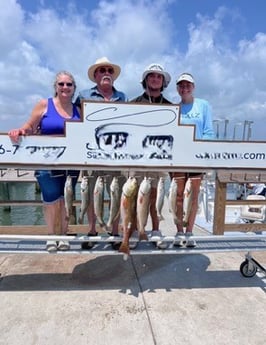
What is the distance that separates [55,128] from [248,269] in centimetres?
285

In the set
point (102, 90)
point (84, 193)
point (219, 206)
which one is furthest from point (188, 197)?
point (102, 90)

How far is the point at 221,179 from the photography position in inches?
162

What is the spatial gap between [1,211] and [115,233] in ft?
57.6

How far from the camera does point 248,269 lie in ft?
13.4

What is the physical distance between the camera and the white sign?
3.52 metres

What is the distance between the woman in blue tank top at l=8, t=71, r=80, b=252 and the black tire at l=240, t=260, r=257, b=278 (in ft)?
7.02

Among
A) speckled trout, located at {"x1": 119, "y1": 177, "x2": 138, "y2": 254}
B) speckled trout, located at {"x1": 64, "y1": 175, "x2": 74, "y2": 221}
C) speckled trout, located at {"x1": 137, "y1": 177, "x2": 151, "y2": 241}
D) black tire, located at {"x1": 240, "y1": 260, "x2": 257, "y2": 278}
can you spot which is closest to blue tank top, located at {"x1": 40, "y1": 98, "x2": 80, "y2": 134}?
speckled trout, located at {"x1": 64, "y1": 175, "x2": 74, "y2": 221}

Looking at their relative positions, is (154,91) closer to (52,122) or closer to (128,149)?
(128,149)

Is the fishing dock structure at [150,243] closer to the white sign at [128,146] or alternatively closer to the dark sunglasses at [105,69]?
the white sign at [128,146]

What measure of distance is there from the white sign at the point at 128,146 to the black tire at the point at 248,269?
4.11 feet

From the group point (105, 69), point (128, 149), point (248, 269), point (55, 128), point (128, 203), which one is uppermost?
point (105, 69)

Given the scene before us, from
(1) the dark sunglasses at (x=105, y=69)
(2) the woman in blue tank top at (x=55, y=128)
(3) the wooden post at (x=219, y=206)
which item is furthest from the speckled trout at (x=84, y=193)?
(3) the wooden post at (x=219, y=206)

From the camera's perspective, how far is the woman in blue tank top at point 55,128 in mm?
3643

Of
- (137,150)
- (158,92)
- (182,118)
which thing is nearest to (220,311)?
(137,150)
